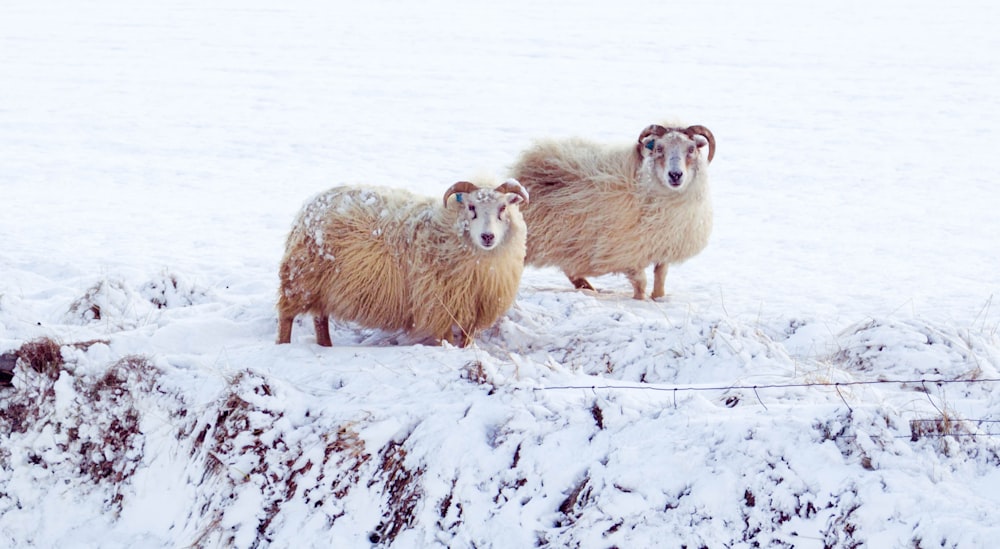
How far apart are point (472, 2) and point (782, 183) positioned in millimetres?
25261

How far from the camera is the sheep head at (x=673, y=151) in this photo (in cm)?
887

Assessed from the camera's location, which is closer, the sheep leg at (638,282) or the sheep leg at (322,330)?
the sheep leg at (322,330)

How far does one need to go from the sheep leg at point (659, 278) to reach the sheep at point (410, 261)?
2652 mm

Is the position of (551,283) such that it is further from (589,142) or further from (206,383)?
(206,383)

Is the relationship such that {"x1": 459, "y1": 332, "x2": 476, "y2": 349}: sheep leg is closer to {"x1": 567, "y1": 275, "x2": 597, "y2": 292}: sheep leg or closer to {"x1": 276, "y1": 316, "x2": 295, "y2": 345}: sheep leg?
{"x1": 276, "y1": 316, "x2": 295, "y2": 345}: sheep leg

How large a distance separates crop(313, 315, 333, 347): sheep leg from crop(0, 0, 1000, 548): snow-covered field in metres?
0.34

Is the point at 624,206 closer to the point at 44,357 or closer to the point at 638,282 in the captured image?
the point at 638,282

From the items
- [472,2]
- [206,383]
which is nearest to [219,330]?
[206,383]

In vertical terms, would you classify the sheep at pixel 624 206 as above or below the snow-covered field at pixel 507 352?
above

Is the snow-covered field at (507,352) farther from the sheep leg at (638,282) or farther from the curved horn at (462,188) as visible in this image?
the curved horn at (462,188)

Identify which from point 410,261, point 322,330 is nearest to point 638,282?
point 410,261

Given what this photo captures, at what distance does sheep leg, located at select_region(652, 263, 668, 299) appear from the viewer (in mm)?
9469

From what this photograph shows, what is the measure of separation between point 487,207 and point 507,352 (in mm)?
1030

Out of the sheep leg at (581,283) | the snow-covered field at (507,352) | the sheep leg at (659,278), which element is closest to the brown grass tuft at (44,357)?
the snow-covered field at (507,352)
